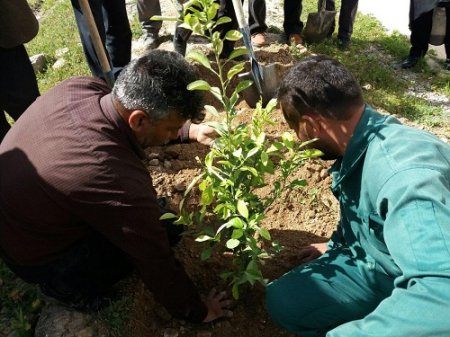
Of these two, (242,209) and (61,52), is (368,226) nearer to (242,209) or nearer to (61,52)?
Result: (242,209)

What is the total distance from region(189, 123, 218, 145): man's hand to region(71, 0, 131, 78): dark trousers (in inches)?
60.3

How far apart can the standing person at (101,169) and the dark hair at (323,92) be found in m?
0.41

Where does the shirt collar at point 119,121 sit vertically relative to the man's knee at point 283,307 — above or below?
above

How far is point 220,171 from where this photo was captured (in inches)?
69.6

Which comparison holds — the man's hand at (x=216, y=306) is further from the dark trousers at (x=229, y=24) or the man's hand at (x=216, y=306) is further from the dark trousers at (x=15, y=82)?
the dark trousers at (x=229, y=24)

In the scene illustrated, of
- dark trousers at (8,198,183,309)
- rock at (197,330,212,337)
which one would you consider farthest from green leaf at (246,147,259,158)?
rock at (197,330,212,337)

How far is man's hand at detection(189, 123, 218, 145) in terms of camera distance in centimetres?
251

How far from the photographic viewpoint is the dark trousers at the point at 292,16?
4.90 m

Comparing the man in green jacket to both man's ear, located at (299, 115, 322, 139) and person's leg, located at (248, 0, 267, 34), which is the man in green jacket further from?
person's leg, located at (248, 0, 267, 34)

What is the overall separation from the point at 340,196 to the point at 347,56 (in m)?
3.48

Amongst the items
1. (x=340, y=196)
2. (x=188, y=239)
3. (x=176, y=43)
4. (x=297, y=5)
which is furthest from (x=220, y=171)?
(x=297, y=5)

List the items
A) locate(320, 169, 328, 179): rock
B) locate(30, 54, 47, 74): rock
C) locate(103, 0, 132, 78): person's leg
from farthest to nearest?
locate(30, 54, 47, 74): rock, locate(103, 0, 132, 78): person's leg, locate(320, 169, 328, 179): rock

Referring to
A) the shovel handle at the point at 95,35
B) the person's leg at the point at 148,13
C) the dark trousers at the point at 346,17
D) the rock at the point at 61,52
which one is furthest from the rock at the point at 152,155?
the dark trousers at the point at 346,17

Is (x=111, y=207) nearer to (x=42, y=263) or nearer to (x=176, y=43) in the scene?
(x=42, y=263)
